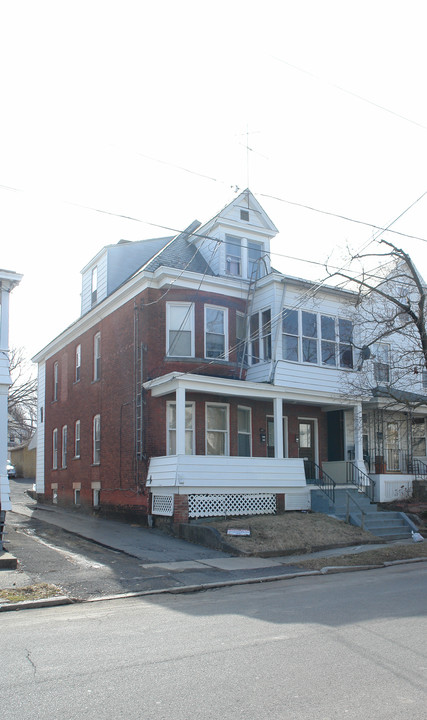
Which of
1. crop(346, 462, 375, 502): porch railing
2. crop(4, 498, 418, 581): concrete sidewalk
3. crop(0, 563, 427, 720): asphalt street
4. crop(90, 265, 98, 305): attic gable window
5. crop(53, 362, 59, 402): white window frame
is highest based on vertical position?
crop(90, 265, 98, 305): attic gable window

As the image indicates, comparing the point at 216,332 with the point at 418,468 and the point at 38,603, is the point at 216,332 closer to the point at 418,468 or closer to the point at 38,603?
the point at 418,468

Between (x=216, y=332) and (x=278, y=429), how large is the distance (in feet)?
13.0

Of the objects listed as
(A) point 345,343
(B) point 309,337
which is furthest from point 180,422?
(A) point 345,343

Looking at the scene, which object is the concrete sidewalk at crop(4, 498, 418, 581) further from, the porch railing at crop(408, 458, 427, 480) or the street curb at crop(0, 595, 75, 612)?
the porch railing at crop(408, 458, 427, 480)

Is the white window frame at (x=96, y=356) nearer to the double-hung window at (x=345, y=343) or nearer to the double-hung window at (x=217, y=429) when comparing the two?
the double-hung window at (x=217, y=429)

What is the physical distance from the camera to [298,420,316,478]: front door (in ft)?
75.3

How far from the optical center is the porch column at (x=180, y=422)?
58.9 ft

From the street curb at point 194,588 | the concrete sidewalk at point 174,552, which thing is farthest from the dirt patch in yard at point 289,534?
the street curb at point 194,588

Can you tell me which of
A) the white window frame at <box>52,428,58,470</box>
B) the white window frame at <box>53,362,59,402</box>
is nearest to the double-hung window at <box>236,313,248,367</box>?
the white window frame at <box>53,362,59,402</box>

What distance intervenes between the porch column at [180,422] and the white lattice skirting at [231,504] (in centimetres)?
139

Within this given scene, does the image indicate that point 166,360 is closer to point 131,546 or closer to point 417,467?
point 131,546

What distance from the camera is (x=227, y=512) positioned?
60.1ft

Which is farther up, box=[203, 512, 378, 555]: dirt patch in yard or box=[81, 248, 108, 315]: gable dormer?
box=[81, 248, 108, 315]: gable dormer

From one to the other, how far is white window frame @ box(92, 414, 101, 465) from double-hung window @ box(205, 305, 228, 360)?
5925 millimetres
